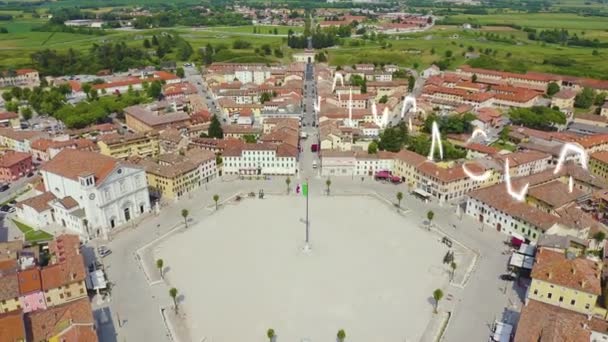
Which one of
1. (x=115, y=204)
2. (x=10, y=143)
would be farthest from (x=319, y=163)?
(x=10, y=143)

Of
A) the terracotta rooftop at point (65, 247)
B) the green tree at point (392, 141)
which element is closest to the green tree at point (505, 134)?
the green tree at point (392, 141)

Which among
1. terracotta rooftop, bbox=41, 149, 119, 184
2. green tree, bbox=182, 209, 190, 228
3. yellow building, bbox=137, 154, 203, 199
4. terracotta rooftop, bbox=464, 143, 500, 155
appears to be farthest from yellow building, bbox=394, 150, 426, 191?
terracotta rooftop, bbox=41, 149, 119, 184

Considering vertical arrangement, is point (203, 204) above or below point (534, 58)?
below

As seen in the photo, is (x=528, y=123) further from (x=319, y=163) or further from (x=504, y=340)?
(x=504, y=340)

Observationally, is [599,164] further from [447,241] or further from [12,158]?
[12,158]

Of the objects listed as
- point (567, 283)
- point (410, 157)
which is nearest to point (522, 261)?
point (567, 283)

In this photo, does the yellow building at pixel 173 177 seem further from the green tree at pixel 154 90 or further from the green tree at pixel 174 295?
the green tree at pixel 154 90
